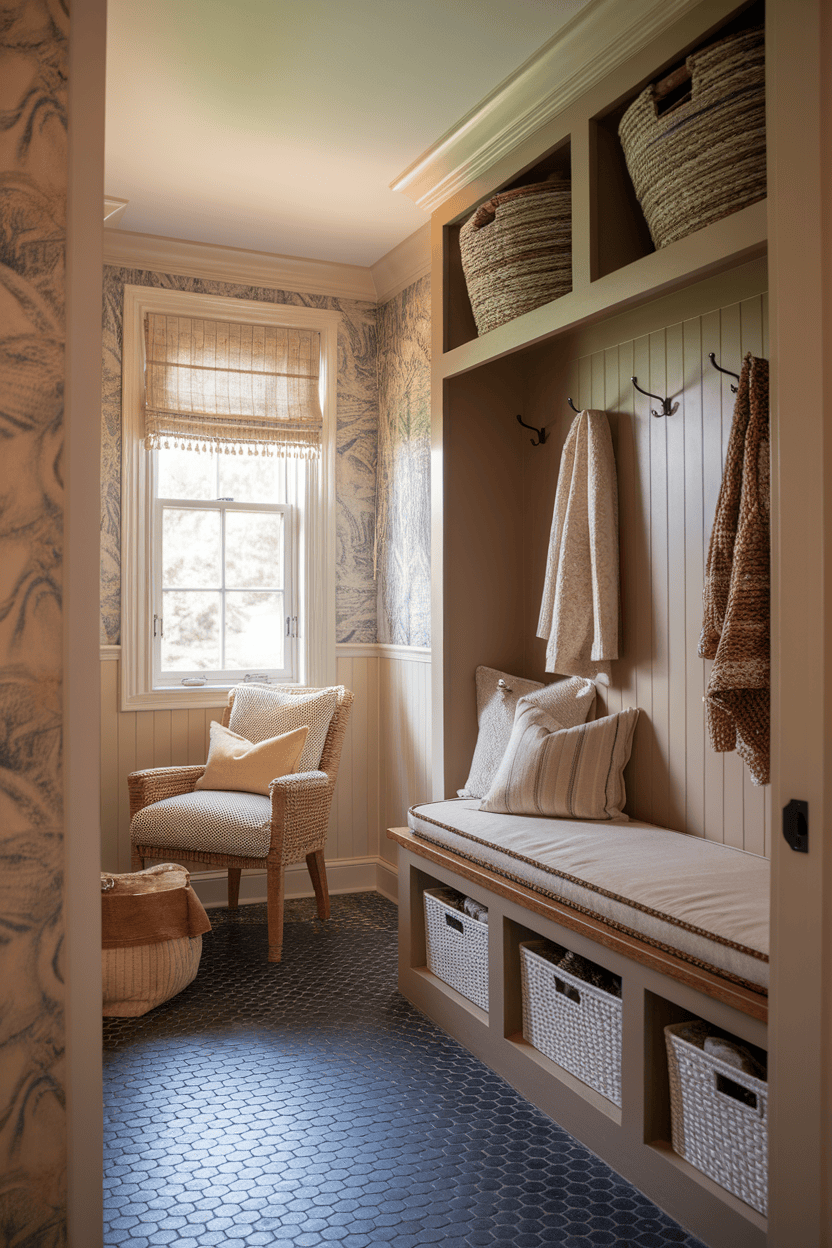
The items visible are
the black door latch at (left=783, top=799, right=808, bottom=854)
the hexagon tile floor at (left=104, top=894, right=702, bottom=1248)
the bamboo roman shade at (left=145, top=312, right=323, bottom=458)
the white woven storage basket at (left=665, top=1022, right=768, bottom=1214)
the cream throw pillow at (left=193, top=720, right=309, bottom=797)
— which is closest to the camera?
the black door latch at (left=783, top=799, right=808, bottom=854)

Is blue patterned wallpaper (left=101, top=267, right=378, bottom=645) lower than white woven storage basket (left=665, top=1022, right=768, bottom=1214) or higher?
higher

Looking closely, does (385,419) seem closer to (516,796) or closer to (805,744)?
(516,796)

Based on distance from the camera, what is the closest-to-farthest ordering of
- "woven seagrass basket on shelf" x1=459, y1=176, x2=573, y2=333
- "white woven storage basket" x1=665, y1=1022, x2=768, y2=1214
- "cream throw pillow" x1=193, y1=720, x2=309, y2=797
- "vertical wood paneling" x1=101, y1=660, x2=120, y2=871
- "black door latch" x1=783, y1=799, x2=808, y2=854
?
"black door latch" x1=783, y1=799, x2=808, y2=854 < "white woven storage basket" x1=665, y1=1022, x2=768, y2=1214 < "woven seagrass basket on shelf" x1=459, y1=176, x2=573, y2=333 < "cream throw pillow" x1=193, y1=720, x2=309, y2=797 < "vertical wood paneling" x1=101, y1=660, x2=120, y2=871

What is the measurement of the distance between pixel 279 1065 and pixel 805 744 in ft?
6.06

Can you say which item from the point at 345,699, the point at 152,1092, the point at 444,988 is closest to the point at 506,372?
the point at 345,699

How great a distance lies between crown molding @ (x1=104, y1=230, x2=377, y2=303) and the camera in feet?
12.6

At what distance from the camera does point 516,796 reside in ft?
9.02

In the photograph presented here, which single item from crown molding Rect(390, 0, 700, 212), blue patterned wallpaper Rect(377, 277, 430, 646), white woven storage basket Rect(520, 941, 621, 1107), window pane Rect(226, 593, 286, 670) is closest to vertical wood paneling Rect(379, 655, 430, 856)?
blue patterned wallpaper Rect(377, 277, 430, 646)

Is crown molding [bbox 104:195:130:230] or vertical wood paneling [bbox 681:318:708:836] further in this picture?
crown molding [bbox 104:195:130:230]

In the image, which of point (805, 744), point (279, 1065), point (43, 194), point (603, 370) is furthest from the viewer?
point (603, 370)

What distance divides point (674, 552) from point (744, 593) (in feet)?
2.26

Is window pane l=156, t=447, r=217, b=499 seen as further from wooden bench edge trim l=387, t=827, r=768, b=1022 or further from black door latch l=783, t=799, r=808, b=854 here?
black door latch l=783, t=799, r=808, b=854

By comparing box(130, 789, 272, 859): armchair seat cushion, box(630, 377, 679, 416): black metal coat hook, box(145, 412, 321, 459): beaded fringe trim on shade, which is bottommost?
box(130, 789, 272, 859): armchair seat cushion

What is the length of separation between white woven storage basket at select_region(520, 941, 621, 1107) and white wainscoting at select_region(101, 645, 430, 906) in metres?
1.56
